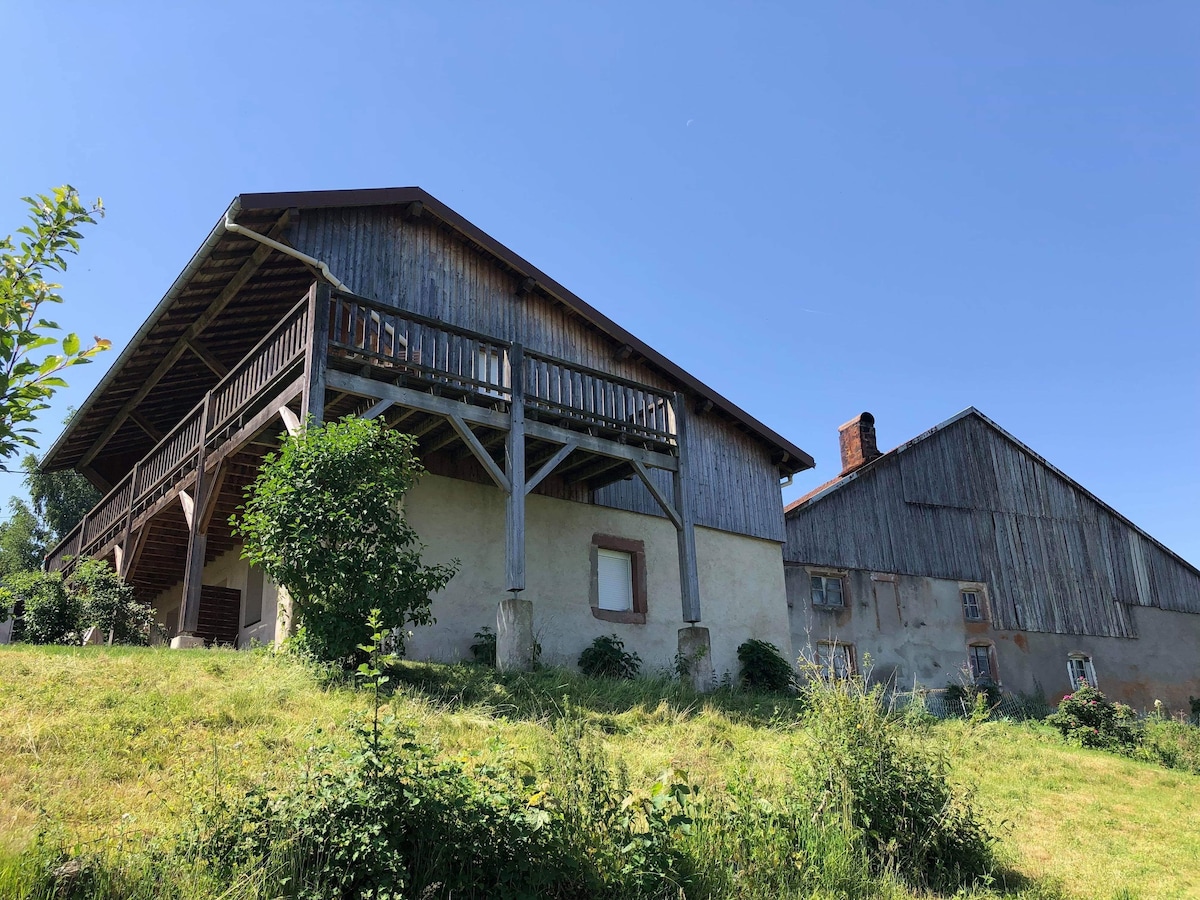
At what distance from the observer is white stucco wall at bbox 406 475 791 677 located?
1342 cm

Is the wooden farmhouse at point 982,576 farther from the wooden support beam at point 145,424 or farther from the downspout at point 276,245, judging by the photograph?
the wooden support beam at point 145,424

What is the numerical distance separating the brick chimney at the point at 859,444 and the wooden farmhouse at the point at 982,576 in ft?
0.12

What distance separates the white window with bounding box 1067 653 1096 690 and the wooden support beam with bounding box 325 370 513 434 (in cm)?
1724

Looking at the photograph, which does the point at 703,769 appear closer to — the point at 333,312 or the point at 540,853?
the point at 540,853

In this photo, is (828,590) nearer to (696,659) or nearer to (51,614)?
(696,659)

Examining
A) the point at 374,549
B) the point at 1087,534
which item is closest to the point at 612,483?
the point at 374,549

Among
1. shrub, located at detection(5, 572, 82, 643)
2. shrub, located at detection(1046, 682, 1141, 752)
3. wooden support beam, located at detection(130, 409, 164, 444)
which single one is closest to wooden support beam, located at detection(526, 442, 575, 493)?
shrub, located at detection(5, 572, 82, 643)

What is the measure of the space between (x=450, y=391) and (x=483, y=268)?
3.87 metres

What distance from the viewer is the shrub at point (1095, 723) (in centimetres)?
1529

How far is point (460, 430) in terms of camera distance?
1215 centimetres

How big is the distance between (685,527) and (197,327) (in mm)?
8467

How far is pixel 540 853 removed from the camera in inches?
211

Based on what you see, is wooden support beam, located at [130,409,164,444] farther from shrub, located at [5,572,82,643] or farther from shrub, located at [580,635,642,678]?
shrub, located at [580,635,642,678]

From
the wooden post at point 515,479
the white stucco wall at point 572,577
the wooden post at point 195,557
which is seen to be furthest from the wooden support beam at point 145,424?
the wooden post at point 515,479
